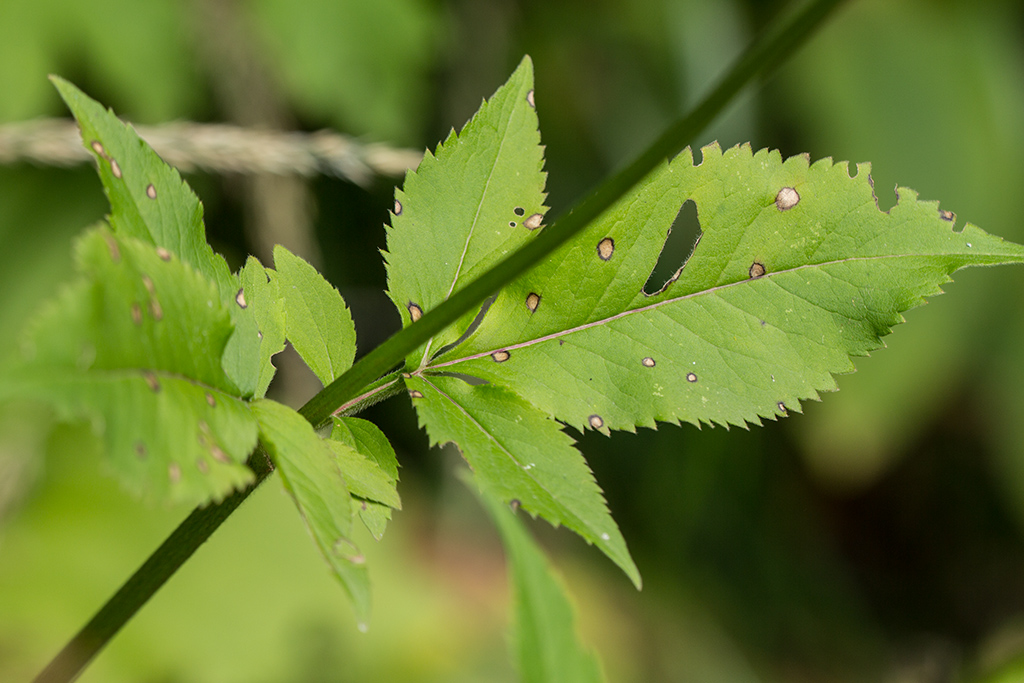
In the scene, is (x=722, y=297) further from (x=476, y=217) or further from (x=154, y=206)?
(x=154, y=206)

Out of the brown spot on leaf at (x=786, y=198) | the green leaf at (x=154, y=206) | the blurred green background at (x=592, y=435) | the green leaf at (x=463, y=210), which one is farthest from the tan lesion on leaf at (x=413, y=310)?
the blurred green background at (x=592, y=435)

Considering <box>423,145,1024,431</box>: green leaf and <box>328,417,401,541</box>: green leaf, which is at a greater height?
<box>423,145,1024,431</box>: green leaf

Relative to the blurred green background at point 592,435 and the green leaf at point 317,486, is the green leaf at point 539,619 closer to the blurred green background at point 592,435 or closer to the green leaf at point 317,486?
the green leaf at point 317,486

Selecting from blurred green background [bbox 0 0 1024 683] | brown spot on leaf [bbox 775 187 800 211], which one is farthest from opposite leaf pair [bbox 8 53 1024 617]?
blurred green background [bbox 0 0 1024 683]

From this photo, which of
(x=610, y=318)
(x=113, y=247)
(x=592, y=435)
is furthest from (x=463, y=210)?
(x=592, y=435)

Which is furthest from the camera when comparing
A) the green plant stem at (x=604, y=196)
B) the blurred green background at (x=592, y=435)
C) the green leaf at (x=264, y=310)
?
the blurred green background at (x=592, y=435)

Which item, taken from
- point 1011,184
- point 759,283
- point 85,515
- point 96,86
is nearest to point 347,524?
point 759,283

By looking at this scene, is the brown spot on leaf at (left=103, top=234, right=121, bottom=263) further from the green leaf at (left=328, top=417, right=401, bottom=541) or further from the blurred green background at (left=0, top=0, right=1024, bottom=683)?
the blurred green background at (left=0, top=0, right=1024, bottom=683)
